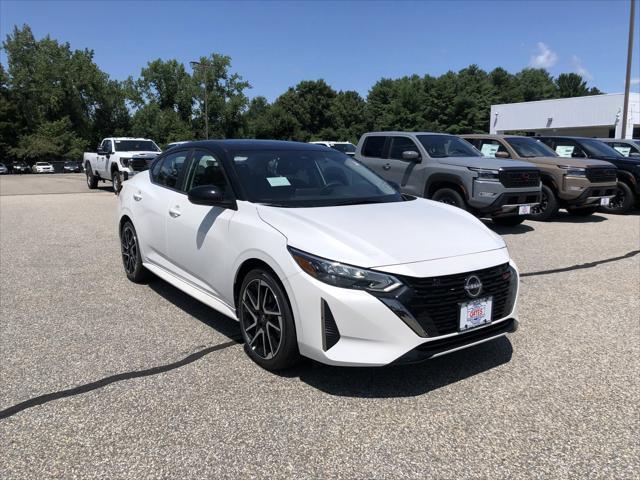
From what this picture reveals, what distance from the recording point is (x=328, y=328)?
3.10 meters

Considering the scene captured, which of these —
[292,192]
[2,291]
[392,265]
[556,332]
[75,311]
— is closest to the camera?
[392,265]

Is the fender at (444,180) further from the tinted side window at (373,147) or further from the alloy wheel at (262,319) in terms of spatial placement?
the alloy wheel at (262,319)

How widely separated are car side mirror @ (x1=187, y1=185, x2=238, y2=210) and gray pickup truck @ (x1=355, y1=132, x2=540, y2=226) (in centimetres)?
485

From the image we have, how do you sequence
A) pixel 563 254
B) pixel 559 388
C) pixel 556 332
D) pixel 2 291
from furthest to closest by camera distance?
1. pixel 563 254
2. pixel 2 291
3. pixel 556 332
4. pixel 559 388

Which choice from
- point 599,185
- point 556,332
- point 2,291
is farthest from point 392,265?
point 599,185

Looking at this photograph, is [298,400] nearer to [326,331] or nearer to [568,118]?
[326,331]

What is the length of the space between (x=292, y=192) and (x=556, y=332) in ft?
8.36

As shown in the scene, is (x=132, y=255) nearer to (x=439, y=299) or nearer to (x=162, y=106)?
(x=439, y=299)

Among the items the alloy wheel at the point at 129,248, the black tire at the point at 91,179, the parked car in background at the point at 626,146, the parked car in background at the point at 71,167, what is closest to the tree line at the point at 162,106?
the parked car in background at the point at 71,167

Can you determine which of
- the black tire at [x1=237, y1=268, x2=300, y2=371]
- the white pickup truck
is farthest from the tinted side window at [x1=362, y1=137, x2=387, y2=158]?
the black tire at [x1=237, y1=268, x2=300, y2=371]

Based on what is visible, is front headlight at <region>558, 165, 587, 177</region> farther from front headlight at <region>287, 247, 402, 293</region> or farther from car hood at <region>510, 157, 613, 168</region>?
front headlight at <region>287, 247, 402, 293</region>

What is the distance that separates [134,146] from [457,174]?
1282 centimetres

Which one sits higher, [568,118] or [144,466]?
[568,118]

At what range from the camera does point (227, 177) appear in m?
4.18
